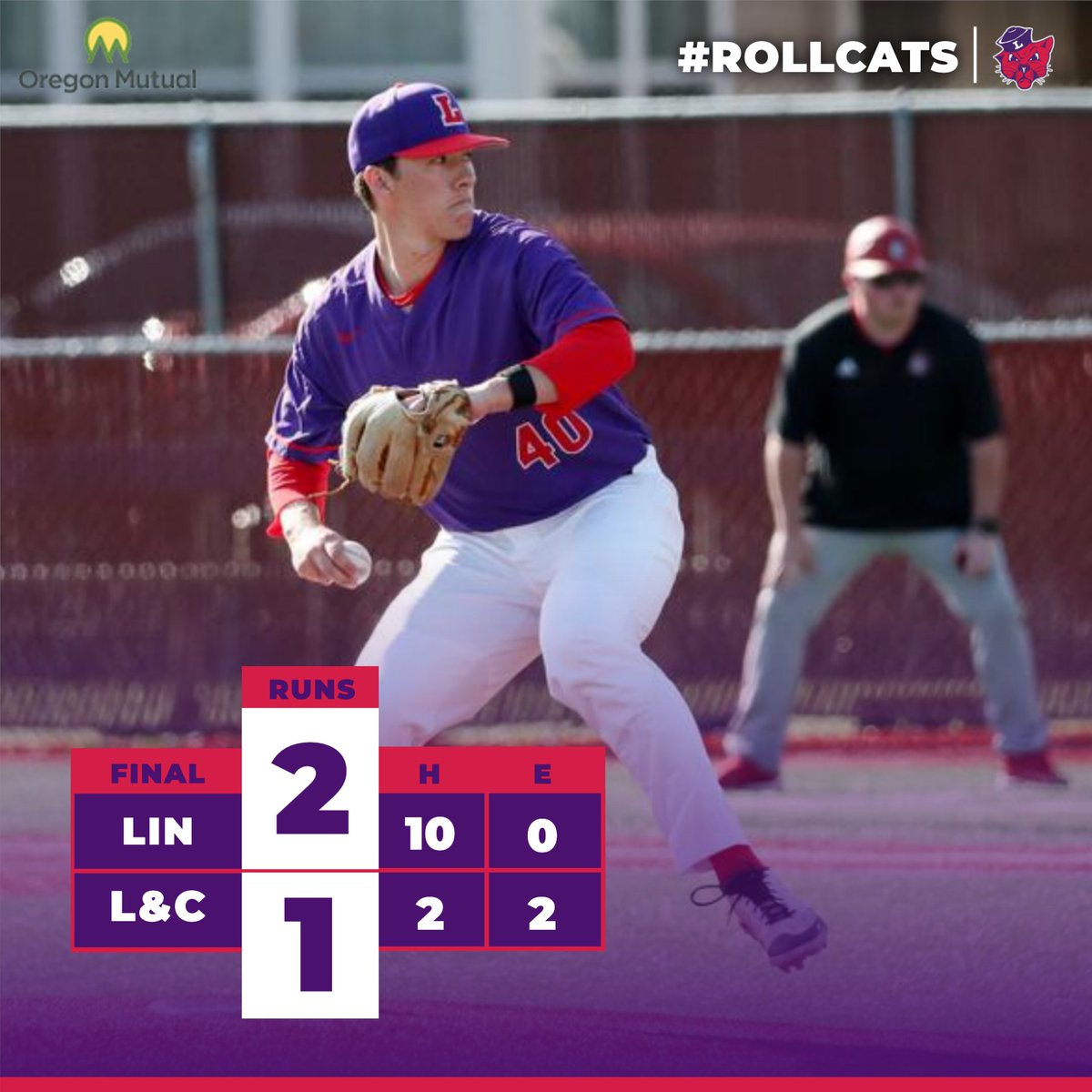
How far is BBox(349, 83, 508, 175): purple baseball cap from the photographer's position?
5.79m

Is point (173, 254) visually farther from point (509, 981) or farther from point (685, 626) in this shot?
point (509, 981)

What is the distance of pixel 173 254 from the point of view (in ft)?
35.5

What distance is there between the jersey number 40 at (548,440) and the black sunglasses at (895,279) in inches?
116

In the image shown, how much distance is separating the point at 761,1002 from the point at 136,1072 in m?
1.32

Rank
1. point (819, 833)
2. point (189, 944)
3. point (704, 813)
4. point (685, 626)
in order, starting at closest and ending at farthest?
point (704, 813), point (189, 944), point (819, 833), point (685, 626)

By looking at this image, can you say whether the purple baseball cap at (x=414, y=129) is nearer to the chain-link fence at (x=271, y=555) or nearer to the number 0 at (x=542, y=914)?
the number 0 at (x=542, y=914)

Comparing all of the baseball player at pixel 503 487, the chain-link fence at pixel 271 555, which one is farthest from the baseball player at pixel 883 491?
the baseball player at pixel 503 487

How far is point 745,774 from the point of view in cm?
902

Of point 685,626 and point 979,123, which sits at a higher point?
point 979,123

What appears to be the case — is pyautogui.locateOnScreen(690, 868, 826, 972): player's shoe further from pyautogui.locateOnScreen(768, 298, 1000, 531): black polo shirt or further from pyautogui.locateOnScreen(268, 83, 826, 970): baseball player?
pyautogui.locateOnScreen(768, 298, 1000, 531): black polo shirt

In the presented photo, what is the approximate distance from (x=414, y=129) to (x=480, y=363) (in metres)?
0.46

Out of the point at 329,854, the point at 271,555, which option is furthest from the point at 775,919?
the point at 271,555

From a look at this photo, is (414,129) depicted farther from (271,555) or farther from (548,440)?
(271,555)

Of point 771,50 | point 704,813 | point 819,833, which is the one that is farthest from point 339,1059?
point 771,50
